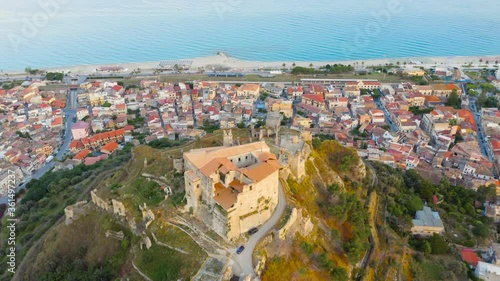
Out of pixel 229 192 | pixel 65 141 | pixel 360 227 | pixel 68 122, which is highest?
pixel 229 192

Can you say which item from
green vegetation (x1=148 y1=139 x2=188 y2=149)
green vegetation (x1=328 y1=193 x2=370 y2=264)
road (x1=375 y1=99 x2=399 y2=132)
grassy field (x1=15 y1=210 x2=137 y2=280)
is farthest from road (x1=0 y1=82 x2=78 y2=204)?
road (x1=375 y1=99 x2=399 y2=132)

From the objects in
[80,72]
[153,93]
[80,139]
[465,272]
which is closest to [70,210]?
[80,139]

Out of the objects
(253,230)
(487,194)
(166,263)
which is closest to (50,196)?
(166,263)

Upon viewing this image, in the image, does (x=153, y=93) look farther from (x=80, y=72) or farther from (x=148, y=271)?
(x=148, y=271)

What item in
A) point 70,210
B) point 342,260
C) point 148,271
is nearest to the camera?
point 148,271

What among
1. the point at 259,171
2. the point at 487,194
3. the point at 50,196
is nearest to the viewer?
the point at 259,171

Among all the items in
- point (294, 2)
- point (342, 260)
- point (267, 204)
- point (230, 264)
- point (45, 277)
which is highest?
point (294, 2)

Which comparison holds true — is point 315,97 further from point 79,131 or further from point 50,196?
point 50,196

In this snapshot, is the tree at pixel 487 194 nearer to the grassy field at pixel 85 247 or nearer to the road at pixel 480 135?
the road at pixel 480 135
